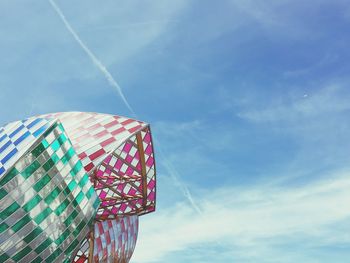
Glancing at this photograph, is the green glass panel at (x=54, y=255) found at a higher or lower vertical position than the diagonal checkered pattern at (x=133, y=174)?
lower

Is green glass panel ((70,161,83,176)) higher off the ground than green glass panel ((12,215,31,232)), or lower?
higher

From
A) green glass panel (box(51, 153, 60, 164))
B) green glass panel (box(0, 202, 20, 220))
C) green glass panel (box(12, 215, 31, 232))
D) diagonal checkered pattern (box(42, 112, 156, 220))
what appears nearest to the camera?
green glass panel (box(0, 202, 20, 220))

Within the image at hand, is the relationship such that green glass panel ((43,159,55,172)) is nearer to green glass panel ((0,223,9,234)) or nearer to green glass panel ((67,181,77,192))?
green glass panel ((67,181,77,192))

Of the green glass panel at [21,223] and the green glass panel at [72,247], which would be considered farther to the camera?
the green glass panel at [72,247]

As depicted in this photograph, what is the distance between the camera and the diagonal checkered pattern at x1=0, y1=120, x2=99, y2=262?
27016mm

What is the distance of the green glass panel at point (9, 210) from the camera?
26641 millimetres

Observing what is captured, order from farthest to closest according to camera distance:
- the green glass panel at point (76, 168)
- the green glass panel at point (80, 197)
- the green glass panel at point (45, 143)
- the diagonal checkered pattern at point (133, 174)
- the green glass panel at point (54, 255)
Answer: the diagonal checkered pattern at point (133, 174) → the green glass panel at point (80, 197) → the green glass panel at point (54, 255) → the green glass panel at point (76, 168) → the green glass panel at point (45, 143)

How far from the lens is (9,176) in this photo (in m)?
26.6

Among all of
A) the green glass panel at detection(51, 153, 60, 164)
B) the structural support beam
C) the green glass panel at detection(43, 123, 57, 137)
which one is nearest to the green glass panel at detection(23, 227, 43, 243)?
the green glass panel at detection(51, 153, 60, 164)

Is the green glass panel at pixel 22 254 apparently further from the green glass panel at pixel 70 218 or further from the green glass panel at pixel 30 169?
the green glass panel at pixel 30 169

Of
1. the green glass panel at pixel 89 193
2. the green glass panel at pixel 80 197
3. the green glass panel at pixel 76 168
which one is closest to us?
the green glass panel at pixel 76 168

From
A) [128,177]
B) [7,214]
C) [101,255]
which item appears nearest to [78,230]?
[7,214]

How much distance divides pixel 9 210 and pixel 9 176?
2.05 m

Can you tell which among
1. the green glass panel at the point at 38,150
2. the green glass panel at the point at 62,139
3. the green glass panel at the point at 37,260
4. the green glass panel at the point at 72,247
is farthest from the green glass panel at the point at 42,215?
the green glass panel at the point at 62,139
